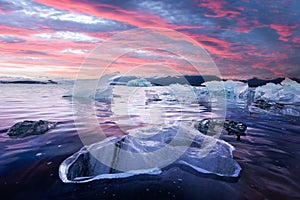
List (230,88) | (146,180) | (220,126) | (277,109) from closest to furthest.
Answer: (146,180) < (220,126) < (277,109) < (230,88)

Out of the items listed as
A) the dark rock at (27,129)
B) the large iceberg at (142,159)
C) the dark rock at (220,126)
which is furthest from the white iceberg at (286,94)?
the dark rock at (27,129)

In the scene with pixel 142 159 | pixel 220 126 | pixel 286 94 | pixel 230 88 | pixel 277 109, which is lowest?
pixel 142 159

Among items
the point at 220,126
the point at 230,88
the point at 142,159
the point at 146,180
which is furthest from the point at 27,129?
the point at 230,88

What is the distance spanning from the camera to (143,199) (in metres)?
3.52

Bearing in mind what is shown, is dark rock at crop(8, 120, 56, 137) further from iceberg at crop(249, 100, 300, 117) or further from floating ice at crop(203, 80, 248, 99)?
floating ice at crop(203, 80, 248, 99)

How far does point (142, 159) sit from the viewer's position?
4715 millimetres

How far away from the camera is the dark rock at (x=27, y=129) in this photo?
265 inches

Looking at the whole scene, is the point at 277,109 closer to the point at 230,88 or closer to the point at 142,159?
the point at 142,159

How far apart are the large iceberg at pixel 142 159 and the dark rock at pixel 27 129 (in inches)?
111

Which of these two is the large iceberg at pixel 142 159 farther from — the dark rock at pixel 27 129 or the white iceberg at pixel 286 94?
the white iceberg at pixel 286 94

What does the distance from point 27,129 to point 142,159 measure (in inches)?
179

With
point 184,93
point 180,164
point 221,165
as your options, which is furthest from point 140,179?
point 184,93

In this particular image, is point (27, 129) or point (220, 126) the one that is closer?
point (27, 129)

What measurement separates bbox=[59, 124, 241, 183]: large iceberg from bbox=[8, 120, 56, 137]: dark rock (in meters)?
Result: 2.82
